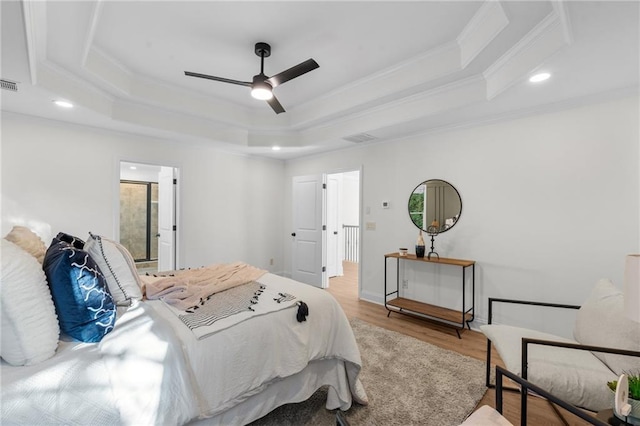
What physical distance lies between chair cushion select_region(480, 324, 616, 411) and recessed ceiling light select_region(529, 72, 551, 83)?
82.1 inches

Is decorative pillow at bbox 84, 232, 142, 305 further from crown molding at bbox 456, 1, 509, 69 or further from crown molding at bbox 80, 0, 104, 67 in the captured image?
crown molding at bbox 456, 1, 509, 69

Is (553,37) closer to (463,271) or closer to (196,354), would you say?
(463,271)

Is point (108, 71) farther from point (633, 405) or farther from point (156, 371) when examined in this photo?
point (633, 405)

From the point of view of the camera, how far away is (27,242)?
1.75 m

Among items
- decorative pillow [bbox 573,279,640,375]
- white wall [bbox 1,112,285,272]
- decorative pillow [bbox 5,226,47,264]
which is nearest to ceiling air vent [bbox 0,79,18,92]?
white wall [bbox 1,112,285,272]

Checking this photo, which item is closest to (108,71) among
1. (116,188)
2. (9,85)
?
(9,85)

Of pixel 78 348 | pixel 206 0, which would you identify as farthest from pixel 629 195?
pixel 78 348

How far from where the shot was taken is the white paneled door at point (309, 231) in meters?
5.27

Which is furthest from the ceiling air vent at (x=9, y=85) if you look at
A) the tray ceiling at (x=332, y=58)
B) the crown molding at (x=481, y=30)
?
the crown molding at (x=481, y=30)

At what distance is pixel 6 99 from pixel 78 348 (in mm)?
3075

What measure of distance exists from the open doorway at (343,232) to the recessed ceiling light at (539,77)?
3150 millimetres

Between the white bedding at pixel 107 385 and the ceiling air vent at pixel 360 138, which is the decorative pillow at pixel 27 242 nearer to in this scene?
the white bedding at pixel 107 385

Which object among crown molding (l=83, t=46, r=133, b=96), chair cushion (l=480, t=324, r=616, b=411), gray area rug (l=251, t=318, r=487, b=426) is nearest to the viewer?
chair cushion (l=480, t=324, r=616, b=411)

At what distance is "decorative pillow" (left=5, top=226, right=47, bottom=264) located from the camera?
66.8 inches
